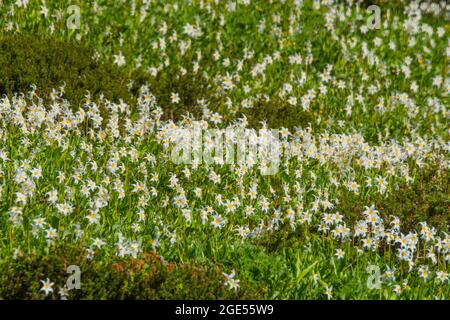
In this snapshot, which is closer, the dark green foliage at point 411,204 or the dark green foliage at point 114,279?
the dark green foliage at point 114,279

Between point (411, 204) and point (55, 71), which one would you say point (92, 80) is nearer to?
point (55, 71)

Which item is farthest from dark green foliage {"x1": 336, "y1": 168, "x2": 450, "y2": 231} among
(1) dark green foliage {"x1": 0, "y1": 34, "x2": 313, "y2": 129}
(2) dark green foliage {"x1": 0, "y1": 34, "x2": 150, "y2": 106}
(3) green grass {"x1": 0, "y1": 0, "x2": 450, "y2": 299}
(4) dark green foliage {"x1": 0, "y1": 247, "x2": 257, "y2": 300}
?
(2) dark green foliage {"x1": 0, "y1": 34, "x2": 150, "y2": 106}

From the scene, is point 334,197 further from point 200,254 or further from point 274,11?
point 274,11

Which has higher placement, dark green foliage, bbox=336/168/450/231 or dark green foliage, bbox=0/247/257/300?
dark green foliage, bbox=336/168/450/231

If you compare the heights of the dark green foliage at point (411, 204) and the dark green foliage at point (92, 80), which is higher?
the dark green foliage at point (92, 80)

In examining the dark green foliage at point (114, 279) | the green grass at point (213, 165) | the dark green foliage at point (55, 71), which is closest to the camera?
the dark green foliage at point (114, 279)

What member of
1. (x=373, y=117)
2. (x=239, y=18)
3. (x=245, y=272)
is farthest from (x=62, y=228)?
(x=239, y=18)

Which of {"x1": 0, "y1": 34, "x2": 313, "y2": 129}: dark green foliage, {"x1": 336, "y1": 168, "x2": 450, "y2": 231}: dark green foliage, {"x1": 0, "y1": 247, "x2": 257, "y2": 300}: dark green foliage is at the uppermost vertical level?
{"x1": 0, "y1": 34, "x2": 313, "y2": 129}: dark green foliage

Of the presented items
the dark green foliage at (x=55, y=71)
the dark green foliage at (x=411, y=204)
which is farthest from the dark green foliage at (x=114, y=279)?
the dark green foliage at (x=55, y=71)

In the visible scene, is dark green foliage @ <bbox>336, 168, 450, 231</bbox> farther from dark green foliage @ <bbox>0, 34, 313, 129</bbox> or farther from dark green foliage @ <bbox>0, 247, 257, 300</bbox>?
dark green foliage @ <bbox>0, 247, 257, 300</bbox>

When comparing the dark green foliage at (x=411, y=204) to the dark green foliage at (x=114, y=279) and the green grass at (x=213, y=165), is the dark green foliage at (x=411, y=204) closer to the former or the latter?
the green grass at (x=213, y=165)
